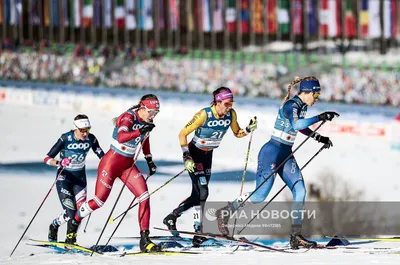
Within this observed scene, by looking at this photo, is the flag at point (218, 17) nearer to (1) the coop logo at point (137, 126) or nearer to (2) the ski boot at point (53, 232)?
(2) the ski boot at point (53, 232)

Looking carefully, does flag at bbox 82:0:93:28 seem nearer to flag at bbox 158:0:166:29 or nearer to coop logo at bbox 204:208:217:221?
flag at bbox 158:0:166:29

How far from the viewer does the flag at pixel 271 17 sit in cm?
4234

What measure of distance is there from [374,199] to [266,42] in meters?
24.1

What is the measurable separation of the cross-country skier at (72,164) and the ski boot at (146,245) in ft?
2.94

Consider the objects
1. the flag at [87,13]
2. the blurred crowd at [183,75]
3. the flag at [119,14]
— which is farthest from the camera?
the flag at [87,13]

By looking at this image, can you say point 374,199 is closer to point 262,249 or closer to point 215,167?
point 215,167

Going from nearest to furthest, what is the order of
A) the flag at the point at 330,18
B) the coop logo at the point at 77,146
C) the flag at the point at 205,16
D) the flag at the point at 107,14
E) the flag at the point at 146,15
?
1. the coop logo at the point at 77,146
2. the flag at the point at 330,18
3. the flag at the point at 205,16
4. the flag at the point at 146,15
5. the flag at the point at 107,14

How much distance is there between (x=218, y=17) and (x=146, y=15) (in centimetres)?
375

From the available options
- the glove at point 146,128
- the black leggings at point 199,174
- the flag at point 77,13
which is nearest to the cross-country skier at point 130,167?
the glove at point 146,128

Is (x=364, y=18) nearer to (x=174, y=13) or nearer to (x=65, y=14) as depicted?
(x=174, y=13)

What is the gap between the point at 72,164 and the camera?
11984mm

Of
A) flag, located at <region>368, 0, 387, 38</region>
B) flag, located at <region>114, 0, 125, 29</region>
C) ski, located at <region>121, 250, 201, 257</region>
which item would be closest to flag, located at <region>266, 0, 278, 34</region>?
flag, located at <region>368, 0, 387, 38</region>

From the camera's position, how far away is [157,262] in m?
10.9

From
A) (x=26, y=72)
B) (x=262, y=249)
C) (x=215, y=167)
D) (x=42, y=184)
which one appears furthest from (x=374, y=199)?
(x=26, y=72)
